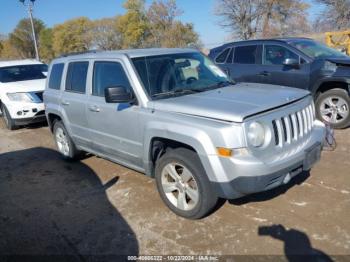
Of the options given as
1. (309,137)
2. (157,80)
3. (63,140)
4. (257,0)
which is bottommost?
(63,140)

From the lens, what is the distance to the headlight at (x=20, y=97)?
A: 8721mm

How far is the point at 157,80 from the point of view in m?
4.19

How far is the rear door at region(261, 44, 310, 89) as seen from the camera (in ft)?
22.7

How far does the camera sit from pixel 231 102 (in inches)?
140

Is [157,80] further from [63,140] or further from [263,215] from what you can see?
[63,140]

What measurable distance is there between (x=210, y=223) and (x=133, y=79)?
188cm

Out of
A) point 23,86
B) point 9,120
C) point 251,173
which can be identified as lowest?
→ point 9,120

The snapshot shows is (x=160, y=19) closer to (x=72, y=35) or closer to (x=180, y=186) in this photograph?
(x=72, y=35)

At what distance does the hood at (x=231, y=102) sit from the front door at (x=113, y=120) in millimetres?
501

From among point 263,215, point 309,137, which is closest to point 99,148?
point 263,215

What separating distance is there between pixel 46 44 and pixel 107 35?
14.1 meters

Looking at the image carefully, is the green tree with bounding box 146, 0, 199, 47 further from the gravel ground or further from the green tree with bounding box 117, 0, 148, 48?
the gravel ground

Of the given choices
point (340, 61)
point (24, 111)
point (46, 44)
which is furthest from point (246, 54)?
point (46, 44)

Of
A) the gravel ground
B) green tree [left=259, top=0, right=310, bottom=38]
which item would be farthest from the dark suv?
green tree [left=259, top=0, right=310, bottom=38]
